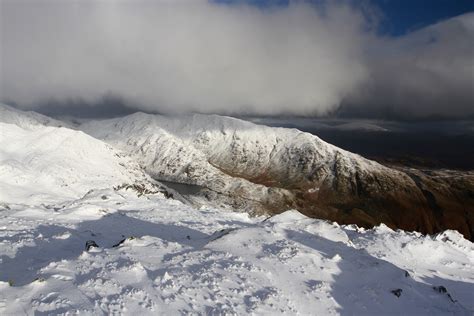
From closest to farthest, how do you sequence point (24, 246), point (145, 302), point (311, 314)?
point (145, 302) < point (311, 314) < point (24, 246)

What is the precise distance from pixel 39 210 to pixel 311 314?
4205 cm

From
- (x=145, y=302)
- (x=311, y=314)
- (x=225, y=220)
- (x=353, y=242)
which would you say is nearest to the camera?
(x=145, y=302)

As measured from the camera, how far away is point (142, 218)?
1987 inches

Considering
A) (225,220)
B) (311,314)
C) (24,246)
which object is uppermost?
(311,314)

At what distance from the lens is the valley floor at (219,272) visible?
20.5 meters

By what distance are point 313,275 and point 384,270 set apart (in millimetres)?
6494

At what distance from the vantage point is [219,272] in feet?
82.3

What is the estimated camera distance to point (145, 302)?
794 inches

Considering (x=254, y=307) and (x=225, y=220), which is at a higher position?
(x=254, y=307)

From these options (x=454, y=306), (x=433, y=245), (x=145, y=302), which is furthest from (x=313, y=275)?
(x=433, y=245)

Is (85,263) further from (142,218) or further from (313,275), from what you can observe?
(142,218)

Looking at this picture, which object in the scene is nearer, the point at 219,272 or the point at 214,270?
the point at 219,272

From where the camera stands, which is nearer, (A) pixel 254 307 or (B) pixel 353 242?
(A) pixel 254 307

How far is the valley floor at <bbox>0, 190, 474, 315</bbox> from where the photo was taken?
2053 centimetres
